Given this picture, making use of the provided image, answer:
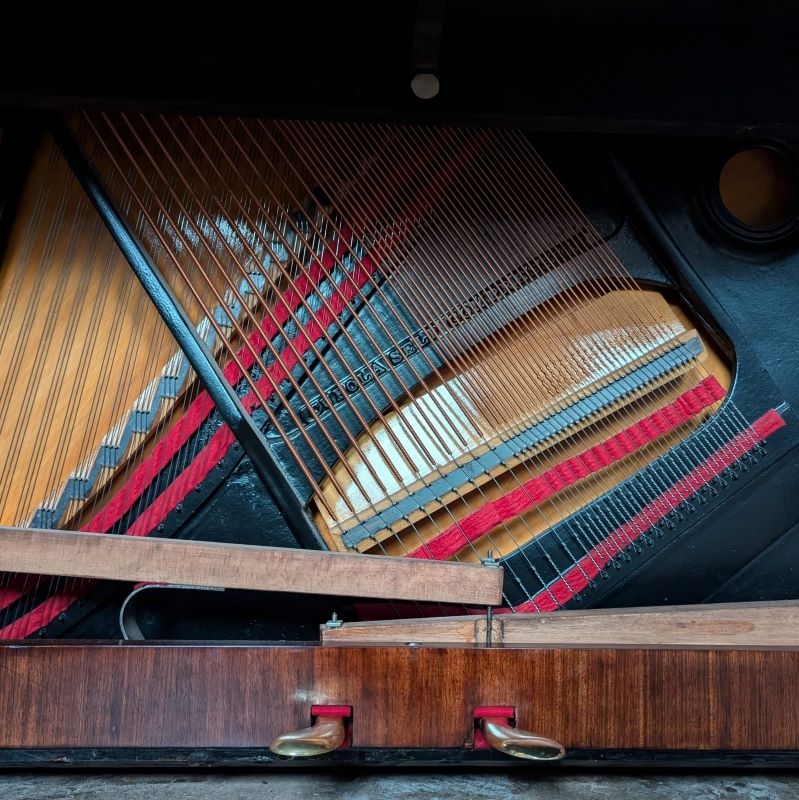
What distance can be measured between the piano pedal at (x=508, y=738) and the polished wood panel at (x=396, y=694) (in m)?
0.02

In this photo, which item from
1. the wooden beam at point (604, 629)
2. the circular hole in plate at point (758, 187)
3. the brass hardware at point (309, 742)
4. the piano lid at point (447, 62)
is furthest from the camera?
the circular hole in plate at point (758, 187)

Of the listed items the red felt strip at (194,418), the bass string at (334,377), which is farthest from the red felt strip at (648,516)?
the red felt strip at (194,418)

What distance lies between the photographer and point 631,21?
197cm

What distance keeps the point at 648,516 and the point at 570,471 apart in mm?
233

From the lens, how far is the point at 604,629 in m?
1.72

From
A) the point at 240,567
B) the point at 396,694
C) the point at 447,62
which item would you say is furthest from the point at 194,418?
the point at 447,62

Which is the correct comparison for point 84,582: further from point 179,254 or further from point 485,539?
point 485,539

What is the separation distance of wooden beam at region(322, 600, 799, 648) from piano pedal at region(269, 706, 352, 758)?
5.6 inches

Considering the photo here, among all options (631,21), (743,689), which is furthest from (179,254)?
(743,689)

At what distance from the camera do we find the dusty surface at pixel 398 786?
161cm

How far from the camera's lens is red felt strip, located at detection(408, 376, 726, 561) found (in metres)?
2.14

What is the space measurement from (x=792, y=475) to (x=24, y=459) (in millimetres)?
2043

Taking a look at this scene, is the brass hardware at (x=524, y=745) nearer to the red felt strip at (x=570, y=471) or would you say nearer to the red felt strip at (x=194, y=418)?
the red felt strip at (x=570, y=471)

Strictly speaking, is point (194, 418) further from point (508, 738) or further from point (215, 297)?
point (508, 738)
